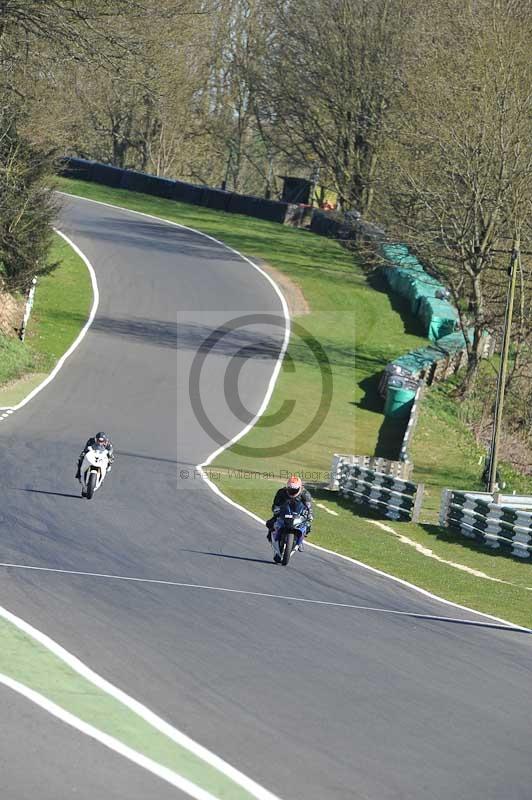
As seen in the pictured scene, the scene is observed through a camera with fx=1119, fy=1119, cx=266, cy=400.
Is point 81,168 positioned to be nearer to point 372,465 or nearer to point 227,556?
point 372,465

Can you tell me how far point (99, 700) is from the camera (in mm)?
9156

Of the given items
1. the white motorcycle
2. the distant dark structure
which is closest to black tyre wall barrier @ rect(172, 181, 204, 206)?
the distant dark structure

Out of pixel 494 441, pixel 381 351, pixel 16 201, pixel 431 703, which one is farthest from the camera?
pixel 381 351

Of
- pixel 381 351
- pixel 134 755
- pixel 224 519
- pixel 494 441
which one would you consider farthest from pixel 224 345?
pixel 134 755

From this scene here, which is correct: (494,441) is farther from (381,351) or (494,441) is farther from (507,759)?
(507,759)

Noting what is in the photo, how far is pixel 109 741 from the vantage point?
26.9ft

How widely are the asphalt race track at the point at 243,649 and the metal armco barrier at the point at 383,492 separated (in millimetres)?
3971

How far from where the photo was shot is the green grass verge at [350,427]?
20688 millimetres

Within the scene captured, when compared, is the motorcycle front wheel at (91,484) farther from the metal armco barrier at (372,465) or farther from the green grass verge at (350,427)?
the metal armco barrier at (372,465)

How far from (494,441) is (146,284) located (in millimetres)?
22360

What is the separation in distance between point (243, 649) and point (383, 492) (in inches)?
585

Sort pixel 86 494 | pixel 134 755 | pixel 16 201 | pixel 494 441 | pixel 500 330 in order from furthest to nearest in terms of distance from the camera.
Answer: pixel 500 330
pixel 16 201
pixel 494 441
pixel 86 494
pixel 134 755

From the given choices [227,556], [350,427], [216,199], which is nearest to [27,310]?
[350,427]

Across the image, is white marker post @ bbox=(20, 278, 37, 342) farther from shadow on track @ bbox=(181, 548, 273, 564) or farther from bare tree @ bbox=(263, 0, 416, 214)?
bare tree @ bbox=(263, 0, 416, 214)
